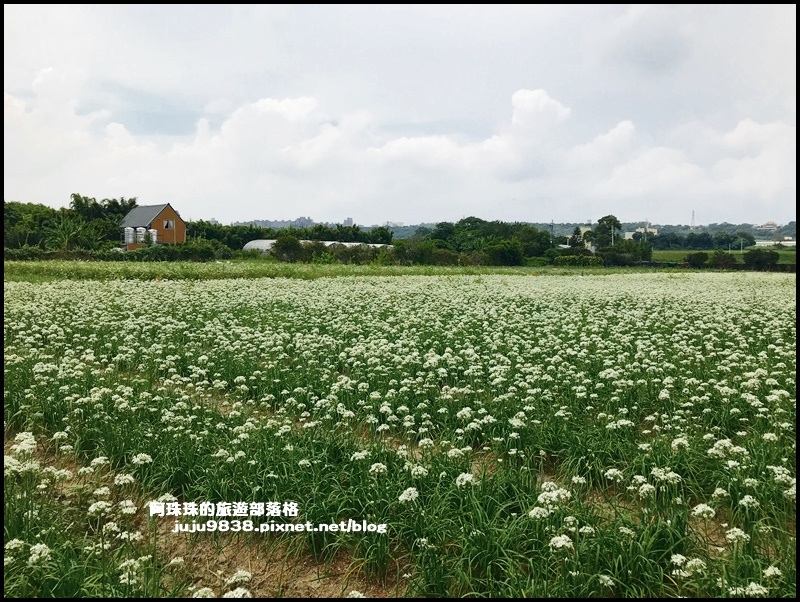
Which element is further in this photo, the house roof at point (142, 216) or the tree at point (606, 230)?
the tree at point (606, 230)

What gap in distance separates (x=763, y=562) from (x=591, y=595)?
4.80ft

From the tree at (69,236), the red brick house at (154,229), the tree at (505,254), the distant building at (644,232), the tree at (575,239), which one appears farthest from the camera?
the distant building at (644,232)

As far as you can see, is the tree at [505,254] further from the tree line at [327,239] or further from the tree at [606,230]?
the tree at [606,230]

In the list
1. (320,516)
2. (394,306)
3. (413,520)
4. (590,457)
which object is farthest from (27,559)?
(394,306)

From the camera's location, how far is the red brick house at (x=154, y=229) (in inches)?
1977

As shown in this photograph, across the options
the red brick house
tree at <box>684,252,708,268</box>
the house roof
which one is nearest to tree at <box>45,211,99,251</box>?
the red brick house

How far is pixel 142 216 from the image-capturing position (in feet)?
178

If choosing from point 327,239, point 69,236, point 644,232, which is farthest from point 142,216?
point 644,232

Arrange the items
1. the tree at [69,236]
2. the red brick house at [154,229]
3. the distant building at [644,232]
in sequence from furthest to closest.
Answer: the distant building at [644,232], the red brick house at [154,229], the tree at [69,236]

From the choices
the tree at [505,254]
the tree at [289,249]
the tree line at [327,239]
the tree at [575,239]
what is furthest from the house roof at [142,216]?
the tree at [575,239]

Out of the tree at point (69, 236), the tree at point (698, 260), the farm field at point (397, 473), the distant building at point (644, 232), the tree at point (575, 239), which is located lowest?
the farm field at point (397, 473)

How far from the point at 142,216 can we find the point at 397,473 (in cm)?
5665

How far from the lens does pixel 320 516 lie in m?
4.77

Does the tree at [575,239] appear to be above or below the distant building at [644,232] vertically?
below
